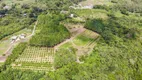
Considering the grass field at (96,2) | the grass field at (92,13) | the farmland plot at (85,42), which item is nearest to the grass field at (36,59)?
the farmland plot at (85,42)

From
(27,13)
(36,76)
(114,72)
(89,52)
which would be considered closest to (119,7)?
(27,13)

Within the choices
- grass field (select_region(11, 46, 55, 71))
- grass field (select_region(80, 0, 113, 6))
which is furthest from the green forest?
grass field (select_region(80, 0, 113, 6))

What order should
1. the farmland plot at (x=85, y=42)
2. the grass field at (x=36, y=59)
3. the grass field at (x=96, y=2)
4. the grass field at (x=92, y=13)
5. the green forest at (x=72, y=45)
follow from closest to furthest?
the green forest at (x=72, y=45) < the grass field at (x=36, y=59) < the farmland plot at (x=85, y=42) < the grass field at (x=92, y=13) < the grass field at (x=96, y=2)

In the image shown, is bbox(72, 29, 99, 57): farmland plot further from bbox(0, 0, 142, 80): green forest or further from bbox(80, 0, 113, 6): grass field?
bbox(80, 0, 113, 6): grass field

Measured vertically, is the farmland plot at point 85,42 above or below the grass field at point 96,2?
above

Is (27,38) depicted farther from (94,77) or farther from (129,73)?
(129,73)

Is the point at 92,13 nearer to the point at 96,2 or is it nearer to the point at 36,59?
the point at 96,2

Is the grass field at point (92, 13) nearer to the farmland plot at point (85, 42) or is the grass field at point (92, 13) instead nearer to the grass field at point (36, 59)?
the farmland plot at point (85, 42)

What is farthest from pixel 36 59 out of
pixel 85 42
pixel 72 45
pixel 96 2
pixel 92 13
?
pixel 96 2
